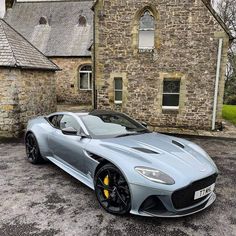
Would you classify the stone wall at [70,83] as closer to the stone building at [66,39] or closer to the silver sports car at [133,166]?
the stone building at [66,39]

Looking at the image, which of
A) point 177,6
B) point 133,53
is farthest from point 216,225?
point 177,6

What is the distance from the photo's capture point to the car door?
13.7 ft

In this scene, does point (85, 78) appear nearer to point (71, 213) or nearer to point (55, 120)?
point (55, 120)

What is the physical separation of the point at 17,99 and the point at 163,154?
6.71 meters

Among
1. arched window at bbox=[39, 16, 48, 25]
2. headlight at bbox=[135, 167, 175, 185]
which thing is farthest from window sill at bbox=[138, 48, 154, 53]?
arched window at bbox=[39, 16, 48, 25]

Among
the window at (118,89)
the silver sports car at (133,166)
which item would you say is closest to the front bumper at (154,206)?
the silver sports car at (133,166)

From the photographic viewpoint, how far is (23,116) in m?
8.92

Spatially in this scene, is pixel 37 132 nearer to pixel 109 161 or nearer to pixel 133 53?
pixel 109 161

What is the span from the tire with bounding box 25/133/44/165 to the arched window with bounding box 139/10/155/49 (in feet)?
23.1

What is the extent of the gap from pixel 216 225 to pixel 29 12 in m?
24.8

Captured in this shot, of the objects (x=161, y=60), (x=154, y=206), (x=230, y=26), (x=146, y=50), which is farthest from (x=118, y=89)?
(x=230, y=26)

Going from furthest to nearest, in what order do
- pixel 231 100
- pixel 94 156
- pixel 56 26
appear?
pixel 231 100 → pixel 56 26 → pixel 94 156

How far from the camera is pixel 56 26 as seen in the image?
20.9m

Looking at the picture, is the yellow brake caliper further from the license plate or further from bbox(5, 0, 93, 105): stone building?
bbox(5, 0, 93, 105): stone building
